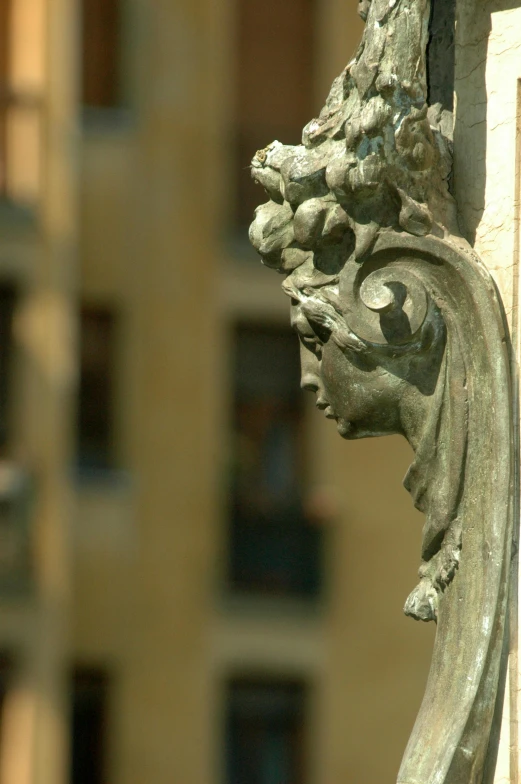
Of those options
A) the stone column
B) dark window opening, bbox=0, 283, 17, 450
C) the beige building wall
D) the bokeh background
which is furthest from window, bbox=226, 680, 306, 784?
the stone column

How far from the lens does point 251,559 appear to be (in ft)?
62.4

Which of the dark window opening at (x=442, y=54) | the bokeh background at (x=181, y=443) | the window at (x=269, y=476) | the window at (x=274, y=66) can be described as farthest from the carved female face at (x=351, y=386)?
the window at (x=274, y=66)

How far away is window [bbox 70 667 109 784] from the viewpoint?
728 inches

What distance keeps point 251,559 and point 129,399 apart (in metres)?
1.59

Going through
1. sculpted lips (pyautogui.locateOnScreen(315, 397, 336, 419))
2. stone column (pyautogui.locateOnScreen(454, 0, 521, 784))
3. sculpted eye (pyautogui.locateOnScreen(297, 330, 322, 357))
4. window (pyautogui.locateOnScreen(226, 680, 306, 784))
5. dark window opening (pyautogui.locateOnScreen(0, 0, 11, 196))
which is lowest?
window (pyautogui.locateOnScreen(226, 680, 306, 784))

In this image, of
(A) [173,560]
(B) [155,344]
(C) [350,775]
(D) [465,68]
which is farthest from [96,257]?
(D) [465,68]

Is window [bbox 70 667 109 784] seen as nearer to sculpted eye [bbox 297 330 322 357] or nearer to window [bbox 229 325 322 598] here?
window [bbox 229 325 322 598]

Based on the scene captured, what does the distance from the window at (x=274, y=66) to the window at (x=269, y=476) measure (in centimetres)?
169

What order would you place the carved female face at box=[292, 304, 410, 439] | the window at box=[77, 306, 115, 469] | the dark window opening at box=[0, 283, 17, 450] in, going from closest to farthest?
the carved female face at box=[292, 304, 410, 439] < the dark window opening at box=[0, 283, 17, 450] < the window at box=[77, 306, 115, 469]

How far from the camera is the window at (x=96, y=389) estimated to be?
18.7 metres

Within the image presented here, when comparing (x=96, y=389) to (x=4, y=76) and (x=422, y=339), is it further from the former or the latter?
(x=422, y=339)

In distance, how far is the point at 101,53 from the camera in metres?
19.1

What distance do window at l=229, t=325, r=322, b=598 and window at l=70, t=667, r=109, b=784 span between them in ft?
4.41

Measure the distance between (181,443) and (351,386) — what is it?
51.8 feet
